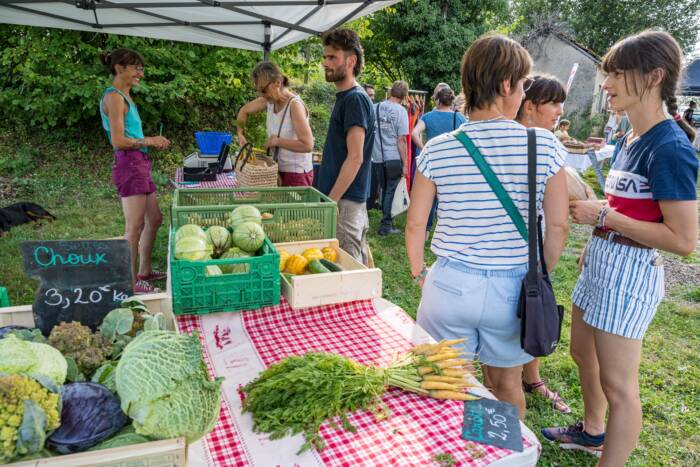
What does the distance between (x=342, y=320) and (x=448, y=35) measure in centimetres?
1636

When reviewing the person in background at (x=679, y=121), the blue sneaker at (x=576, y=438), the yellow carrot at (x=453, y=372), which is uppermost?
the person in background at (x=679, y=121)

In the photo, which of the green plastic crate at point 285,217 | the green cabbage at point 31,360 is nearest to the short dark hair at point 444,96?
the green plastic crate at point 285,217

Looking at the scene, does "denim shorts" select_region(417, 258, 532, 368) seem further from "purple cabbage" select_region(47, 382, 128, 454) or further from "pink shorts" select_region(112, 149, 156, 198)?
"pink shorts" select_region(112, 149, 156, 198)

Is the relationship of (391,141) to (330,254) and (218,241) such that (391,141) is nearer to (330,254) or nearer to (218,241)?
(330,254)

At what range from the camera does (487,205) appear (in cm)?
176

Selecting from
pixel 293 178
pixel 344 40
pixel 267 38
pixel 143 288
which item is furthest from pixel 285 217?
pixel 267 38

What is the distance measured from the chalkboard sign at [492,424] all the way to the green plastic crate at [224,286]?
Result: 95 cm

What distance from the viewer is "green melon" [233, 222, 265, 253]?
2221mm

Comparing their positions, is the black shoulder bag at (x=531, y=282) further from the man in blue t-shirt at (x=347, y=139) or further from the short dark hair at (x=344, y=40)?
the short dark hair at (x=344, y=40)

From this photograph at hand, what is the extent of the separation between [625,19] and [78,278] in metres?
32.1

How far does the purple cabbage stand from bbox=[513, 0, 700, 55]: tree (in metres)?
28.4

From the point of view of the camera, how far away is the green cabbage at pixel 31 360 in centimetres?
109

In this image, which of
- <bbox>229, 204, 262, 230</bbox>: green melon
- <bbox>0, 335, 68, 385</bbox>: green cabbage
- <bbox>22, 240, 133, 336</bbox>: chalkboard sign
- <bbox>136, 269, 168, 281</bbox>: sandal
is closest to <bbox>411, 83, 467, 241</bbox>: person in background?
<bbox>136, 269, 168, 281</bbox>: sandal

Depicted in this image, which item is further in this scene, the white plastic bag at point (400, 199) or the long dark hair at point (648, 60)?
the white plastic bag at point (400, 199)
